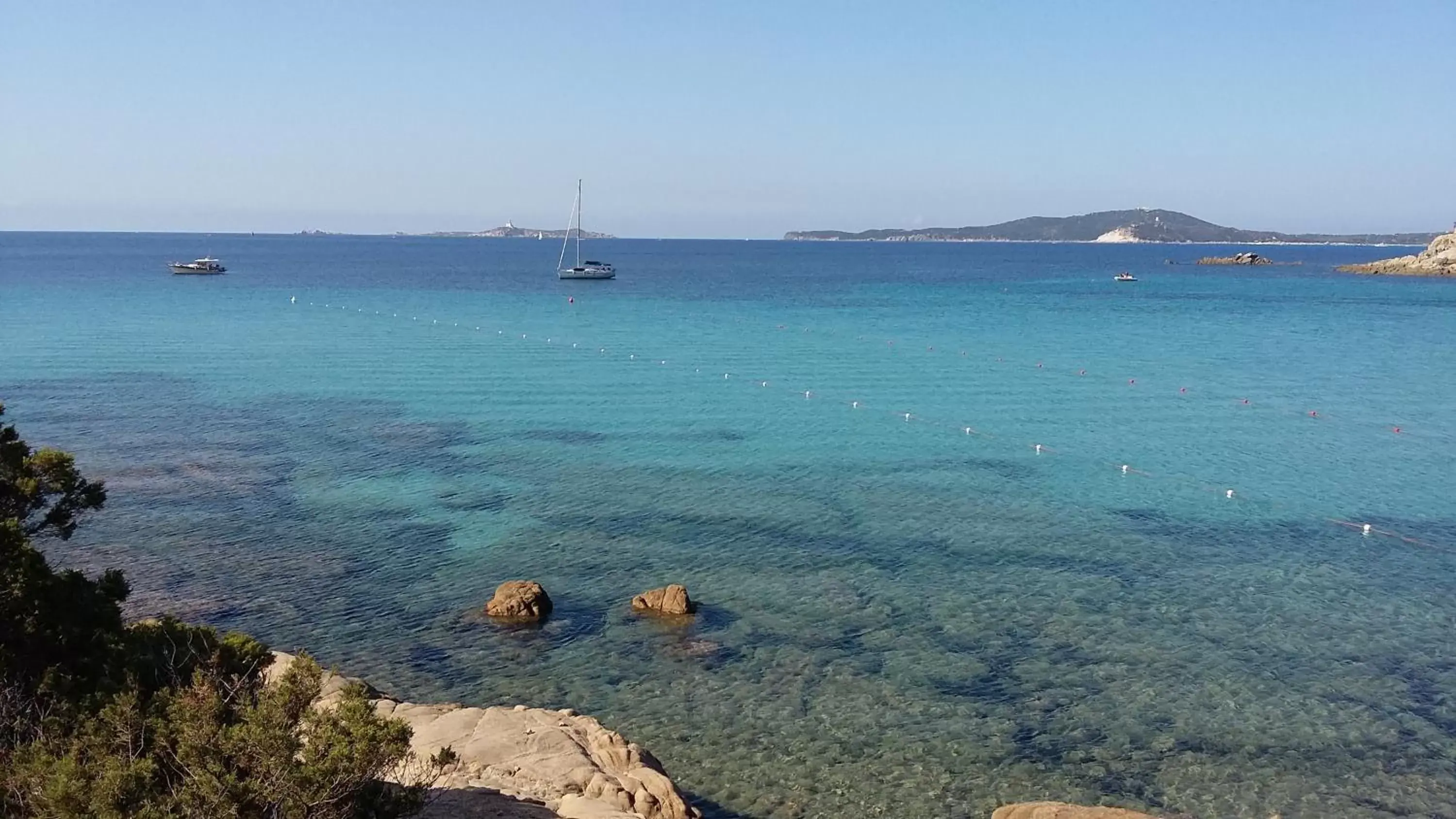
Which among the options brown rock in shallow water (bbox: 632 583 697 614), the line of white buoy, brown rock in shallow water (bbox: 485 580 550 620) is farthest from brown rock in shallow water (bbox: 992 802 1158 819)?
the line of white buoy

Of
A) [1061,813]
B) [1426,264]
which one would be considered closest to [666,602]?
[1061,813]

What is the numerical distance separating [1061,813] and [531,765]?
7.20 m

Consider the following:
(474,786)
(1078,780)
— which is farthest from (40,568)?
(1078,780)

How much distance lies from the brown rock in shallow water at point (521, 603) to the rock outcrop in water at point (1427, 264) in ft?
513

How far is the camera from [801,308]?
94.5m

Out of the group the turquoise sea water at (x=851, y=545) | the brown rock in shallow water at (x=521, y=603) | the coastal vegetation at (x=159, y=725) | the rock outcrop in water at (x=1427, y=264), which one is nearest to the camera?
the coastal vegetation at (x=159, y=725)

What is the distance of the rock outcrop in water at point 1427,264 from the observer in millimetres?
146125

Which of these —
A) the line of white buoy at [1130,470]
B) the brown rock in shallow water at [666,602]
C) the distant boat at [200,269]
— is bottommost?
the brown rock in shallow water at [666,602]

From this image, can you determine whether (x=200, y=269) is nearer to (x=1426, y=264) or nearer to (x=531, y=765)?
(x=531, y=765)

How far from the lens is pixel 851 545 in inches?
1054

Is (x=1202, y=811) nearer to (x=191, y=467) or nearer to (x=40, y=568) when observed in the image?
→ (x=40, y=568)

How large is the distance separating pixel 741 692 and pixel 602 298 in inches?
3300

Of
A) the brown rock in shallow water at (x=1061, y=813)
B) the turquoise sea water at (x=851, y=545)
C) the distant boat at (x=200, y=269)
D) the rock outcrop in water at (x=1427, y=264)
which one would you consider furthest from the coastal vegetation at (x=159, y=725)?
the rock outcrop in water at (x=1427, y=264)

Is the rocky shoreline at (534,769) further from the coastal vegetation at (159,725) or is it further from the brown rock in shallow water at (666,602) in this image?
the brown rock in shallow water at (666,602)
